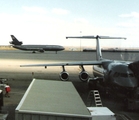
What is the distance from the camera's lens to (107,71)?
30125mm

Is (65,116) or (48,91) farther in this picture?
(48,91)

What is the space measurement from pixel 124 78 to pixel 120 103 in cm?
344

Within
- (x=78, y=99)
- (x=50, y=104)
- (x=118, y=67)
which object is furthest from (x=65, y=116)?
(x=118, y=67)

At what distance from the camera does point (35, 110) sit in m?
14.1

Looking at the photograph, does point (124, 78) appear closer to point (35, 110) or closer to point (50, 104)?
point (50, 104)

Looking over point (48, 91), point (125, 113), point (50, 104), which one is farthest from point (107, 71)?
point (50, 104)

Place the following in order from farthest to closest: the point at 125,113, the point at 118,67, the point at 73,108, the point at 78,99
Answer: the point at 118,67
the point at 125,113
the point at 78,99
the point at 73,108

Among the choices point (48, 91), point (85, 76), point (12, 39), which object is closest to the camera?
point (48, 91)

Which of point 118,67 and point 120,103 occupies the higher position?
point 118,67

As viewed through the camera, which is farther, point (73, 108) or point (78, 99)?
point (78, 99)

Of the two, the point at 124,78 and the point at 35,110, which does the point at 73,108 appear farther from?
the point at 124,78

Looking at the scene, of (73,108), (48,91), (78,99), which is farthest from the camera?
(48,91)

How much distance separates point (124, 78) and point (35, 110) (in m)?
14.8

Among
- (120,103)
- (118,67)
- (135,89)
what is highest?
(118,67)
